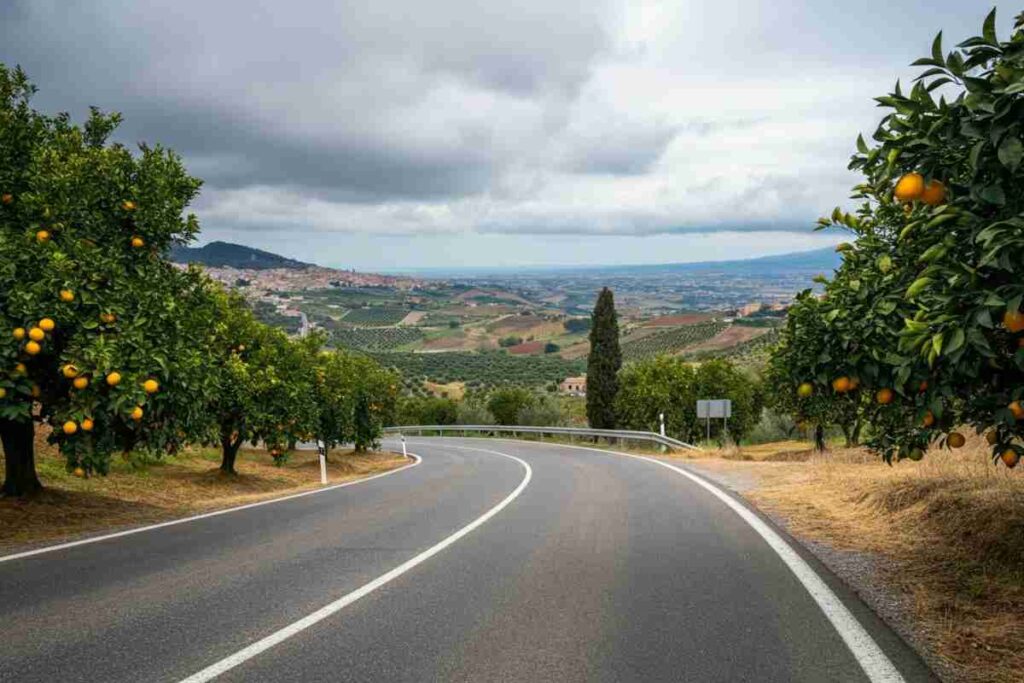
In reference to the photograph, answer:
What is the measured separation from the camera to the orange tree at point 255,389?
18797 mm

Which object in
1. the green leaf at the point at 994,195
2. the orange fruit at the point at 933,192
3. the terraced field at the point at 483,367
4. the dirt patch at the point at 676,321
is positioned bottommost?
the terraced field at the point at 483,367

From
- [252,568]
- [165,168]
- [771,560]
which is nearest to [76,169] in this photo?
[165,168]

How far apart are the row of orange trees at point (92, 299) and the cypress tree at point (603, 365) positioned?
109 ft

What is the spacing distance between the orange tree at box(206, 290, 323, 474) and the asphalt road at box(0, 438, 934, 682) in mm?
9698

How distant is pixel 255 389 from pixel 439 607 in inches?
584

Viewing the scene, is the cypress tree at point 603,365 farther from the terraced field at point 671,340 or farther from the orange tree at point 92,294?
the terraced field at point 671,340

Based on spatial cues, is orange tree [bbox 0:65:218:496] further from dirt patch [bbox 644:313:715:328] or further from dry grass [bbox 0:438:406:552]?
dirt patch [bbox 644:313:715:328]

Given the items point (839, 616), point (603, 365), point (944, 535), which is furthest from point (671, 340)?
point (839, 616)

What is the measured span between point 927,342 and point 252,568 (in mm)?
5760

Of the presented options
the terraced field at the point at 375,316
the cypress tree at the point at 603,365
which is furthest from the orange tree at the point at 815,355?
the terraced field at the point at 375,316

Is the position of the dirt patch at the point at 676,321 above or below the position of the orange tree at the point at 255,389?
above

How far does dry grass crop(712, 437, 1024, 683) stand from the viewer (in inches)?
182

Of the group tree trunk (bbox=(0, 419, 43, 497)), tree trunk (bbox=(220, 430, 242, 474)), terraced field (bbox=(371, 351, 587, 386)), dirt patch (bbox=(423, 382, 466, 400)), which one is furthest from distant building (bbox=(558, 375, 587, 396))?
tree trunk (bbox=(0, 419, 43, 497))

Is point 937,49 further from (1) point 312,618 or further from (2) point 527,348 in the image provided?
(2) point 527,348
